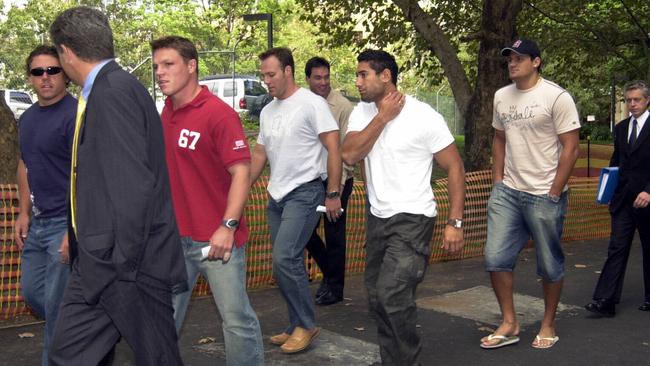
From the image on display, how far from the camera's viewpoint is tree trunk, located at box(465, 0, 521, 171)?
12656mm

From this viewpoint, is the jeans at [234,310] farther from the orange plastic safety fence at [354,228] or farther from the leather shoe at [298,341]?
the orange plastic safety fence at [354,228]

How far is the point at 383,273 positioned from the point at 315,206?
1.22 metres

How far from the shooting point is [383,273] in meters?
5.03

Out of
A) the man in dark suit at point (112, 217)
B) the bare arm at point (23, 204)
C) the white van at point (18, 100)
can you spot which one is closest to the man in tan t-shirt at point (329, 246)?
the bare arm at point (23, 204)

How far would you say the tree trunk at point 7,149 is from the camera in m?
8.89

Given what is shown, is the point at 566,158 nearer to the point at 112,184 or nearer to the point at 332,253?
the point at 332,253

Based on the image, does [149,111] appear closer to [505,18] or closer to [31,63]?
[31,63]

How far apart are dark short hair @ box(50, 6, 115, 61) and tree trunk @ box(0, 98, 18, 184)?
5.83m

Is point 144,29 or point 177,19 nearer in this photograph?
point 177,19

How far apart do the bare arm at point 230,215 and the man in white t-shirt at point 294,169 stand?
1482 mm

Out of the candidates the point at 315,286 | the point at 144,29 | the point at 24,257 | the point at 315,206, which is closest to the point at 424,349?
the point at 315,206

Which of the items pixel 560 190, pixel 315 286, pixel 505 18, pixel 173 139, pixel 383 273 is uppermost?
pixel 505 18

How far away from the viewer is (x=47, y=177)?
4797 mm

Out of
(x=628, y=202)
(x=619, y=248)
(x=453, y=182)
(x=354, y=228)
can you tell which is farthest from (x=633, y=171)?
(x=354, y=228)
